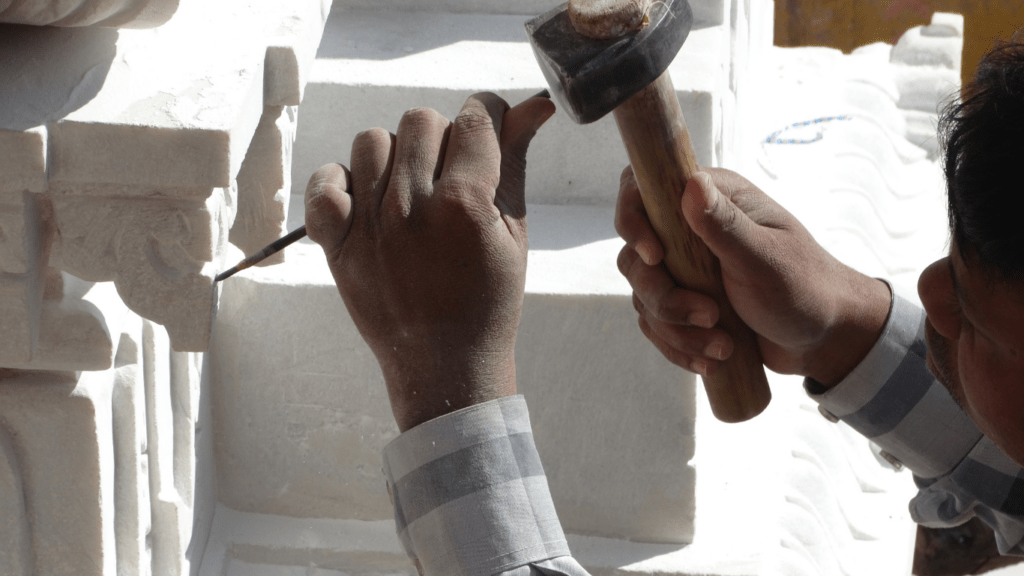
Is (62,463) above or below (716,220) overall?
below

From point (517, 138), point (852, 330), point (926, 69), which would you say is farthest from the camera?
point (926, 69)

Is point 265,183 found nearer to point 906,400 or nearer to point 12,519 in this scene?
point 12,519

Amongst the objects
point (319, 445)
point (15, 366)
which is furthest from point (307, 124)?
point (15, 366)

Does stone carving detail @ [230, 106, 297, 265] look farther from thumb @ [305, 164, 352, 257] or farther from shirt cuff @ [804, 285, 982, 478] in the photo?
shirt cuff @ [804, 285, 982, 478]

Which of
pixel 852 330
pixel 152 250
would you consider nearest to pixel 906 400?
pixel 852 330

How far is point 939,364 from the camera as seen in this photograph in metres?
1.29

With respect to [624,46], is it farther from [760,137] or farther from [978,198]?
[760,137]

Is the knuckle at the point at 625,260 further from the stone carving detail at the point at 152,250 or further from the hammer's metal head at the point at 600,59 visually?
the stone carving detail at the point at 152,250

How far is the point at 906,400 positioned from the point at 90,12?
127 cm

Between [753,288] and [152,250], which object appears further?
[753,288]

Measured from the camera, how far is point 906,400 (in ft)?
5.43

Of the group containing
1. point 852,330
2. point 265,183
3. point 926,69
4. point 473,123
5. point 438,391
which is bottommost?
point 926,69

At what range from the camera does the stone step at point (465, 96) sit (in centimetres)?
216

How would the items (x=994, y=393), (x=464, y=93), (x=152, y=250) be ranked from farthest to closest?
(x=464, y=93) < (x=152, y=250) < (x=994, y=393)
